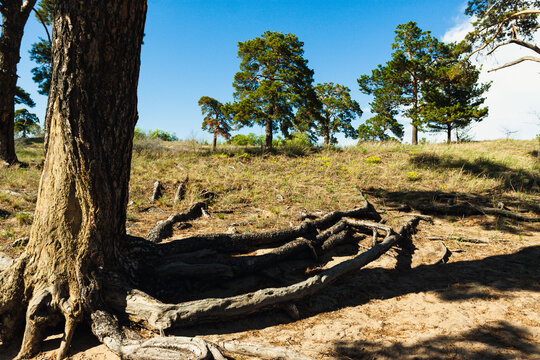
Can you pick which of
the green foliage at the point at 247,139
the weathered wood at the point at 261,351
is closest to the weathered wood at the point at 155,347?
the weathered wood at the point at 261,351

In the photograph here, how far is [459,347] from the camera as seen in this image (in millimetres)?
2574

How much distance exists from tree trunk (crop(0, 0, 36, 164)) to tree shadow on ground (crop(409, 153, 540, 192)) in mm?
15182

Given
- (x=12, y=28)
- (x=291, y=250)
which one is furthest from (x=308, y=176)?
(x=12, y=28)

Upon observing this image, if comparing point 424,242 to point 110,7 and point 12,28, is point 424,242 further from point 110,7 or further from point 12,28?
point 12,28

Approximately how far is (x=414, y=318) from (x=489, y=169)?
34.4 ft

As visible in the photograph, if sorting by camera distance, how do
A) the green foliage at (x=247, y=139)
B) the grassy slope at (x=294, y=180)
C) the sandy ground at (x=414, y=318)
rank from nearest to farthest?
the sandy ground at (x=414, y=318)
the grassy slope at (x=294, y=180)
the green foliage at (x=247, y=139)

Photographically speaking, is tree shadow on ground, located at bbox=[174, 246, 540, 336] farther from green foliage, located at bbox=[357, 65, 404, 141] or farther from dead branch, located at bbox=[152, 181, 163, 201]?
green foliage, located at bbox=[357, 65, 404, 141]

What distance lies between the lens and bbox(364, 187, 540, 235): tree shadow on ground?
632 cm

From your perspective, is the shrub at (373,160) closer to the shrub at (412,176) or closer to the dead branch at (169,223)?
the shrub at (412,176)

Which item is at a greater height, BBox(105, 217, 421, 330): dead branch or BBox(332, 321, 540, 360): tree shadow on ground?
BBox(105, 217, 421, 330): dead branch

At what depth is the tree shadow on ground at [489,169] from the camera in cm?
918

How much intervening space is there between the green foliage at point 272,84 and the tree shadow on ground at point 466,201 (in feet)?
29.2

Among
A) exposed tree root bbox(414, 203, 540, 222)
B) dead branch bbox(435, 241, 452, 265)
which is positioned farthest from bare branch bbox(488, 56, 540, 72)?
dead branch bbox(435, 241, 452, 265)

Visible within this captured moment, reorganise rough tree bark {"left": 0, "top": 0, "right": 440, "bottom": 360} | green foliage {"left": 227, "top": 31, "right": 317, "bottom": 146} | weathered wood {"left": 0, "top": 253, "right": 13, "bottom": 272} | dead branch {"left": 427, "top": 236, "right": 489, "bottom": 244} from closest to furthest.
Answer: rough tree bark {"left": 0, "top": 0, "right": 440, "bottom": 360}
weathered wood {"left": 0, "top": 253, "right": 13, "bottom": 272}
dead branch {"left": 427, "top": 236, "right": 489, "bottom": 244}
green foliage {"left": 227, "top": 31, "right": 317, "bottom": 146}
